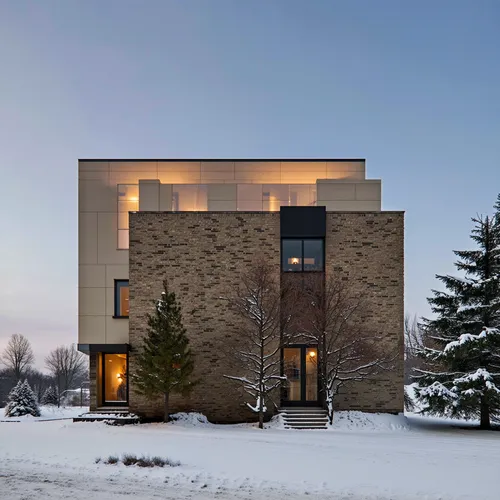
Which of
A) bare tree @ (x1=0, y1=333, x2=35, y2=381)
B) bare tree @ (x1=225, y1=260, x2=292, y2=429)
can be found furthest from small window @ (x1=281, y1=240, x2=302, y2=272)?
bare tree @ (x1=0, y1=333, x2=35, y2=381)

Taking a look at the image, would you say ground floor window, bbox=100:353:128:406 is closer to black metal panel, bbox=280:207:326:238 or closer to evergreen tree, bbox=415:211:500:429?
black metal panel, bbox=280:207:326:238

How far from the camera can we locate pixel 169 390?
1614 cm

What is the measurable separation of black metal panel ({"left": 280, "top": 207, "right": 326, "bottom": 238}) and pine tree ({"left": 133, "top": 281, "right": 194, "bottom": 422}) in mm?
5639

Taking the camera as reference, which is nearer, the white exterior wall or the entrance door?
the entrance door

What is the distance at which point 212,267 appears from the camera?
1844cm

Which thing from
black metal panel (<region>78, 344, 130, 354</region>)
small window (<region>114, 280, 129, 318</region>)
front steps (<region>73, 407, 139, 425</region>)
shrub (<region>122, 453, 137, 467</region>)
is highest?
small window (<region>114, 280, 129, 318</region>)

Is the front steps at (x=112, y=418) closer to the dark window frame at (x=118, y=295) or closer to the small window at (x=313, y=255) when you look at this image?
the dark window frame at (x=118, y=295)

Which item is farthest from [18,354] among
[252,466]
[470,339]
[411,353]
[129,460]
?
[470,339]

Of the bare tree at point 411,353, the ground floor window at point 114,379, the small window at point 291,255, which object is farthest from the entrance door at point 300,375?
the ground floor window at point 114,379

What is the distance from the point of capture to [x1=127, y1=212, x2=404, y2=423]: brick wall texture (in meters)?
17.9

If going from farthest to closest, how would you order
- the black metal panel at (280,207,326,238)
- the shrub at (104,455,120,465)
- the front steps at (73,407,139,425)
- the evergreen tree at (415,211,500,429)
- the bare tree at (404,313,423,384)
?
the black metal panel at (280,207,326,238) < the bare tree at (404,313,423,384) < the front steps at (73,407,139,425) < the evergreen tree at (415,211,500,429) < the shrub at (104,455,120,465)

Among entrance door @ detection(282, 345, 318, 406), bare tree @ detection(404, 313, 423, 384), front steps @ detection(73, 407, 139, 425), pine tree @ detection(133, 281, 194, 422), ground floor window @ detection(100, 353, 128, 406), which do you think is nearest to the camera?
pine tree @ detection(133, 281, 194, 422)

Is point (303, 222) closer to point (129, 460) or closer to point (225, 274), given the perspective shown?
point (225, 274)

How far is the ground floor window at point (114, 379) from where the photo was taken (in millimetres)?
19438
